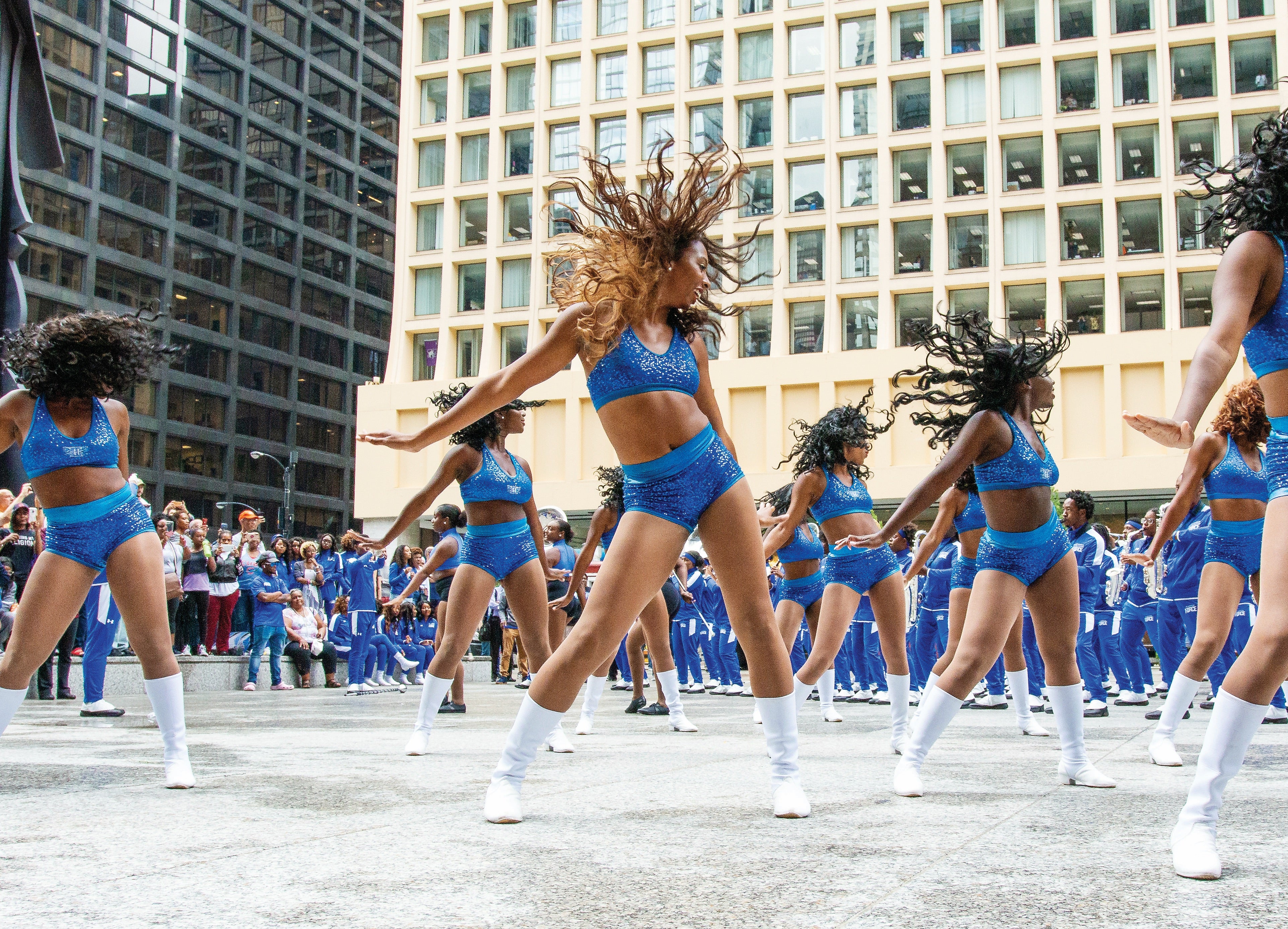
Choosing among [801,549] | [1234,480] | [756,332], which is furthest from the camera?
[756,332]

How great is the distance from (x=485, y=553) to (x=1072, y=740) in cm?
331

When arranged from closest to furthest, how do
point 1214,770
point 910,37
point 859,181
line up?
point 1214,770 < point 910,37 < point 859,181

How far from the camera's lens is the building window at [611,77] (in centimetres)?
4719

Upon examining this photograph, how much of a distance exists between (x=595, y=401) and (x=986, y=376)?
2.13 meters

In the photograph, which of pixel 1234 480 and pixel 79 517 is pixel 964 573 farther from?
pixel 79 517

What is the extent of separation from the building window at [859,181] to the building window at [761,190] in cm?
261

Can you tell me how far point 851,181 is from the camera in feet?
145

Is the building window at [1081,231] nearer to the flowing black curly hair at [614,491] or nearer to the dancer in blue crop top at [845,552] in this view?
the flowing black curly hair at [614,491]

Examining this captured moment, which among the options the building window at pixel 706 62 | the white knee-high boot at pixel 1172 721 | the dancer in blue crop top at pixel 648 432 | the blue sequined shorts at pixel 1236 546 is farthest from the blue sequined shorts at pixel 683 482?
the building window at pixel 706 62

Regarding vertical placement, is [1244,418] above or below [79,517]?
above

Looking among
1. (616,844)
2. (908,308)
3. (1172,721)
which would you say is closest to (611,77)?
(908,308)

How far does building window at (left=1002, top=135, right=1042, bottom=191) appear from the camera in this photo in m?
42.3

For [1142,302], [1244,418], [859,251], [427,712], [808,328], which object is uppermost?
[859,251]

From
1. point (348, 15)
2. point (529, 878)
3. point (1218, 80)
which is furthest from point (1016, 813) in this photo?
point (348, 15)
